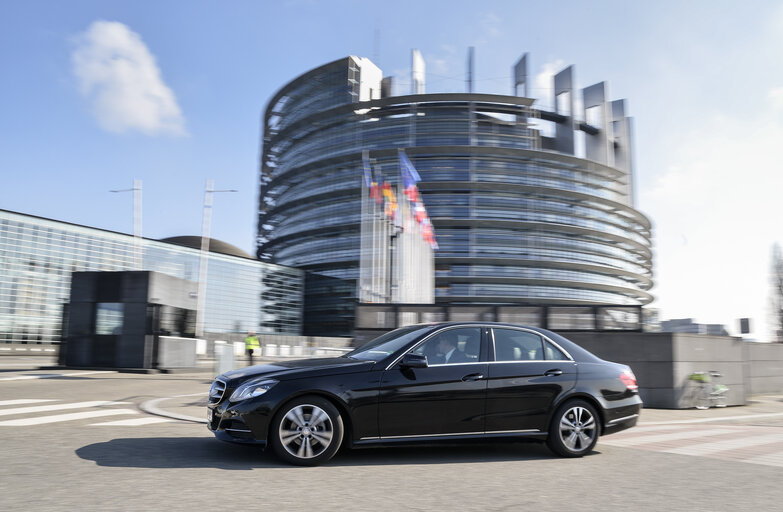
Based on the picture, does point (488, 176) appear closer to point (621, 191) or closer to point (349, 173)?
point (349, 173)

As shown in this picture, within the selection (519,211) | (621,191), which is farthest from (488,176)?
(621,191)

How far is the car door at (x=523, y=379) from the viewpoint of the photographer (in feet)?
21.6

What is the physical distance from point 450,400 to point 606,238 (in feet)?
298

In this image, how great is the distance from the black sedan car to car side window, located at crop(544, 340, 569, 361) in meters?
0.01

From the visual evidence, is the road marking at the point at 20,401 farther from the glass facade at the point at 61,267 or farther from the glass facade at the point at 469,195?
the glass facade at the point at 469,195

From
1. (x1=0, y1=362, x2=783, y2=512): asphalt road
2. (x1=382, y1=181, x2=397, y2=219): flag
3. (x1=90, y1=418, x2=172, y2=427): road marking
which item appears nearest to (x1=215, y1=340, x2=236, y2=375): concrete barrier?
(x1=90, y1=418, x2=172, y2=427): road marking

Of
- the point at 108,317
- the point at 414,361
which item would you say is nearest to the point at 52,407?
the point at 414,361

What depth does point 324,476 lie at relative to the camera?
17.6 feet

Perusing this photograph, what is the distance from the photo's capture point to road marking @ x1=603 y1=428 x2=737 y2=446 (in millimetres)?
8172

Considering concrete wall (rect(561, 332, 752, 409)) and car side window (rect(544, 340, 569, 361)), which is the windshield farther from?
concrete wall (rect(561, 332, 752, 409))

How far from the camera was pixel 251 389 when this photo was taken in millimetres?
5902

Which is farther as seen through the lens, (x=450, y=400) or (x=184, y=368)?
(x=184, y=368)

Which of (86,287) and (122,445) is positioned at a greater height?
(86,287)

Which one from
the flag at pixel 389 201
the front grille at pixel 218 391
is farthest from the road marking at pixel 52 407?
the flag at pixel 389 201
